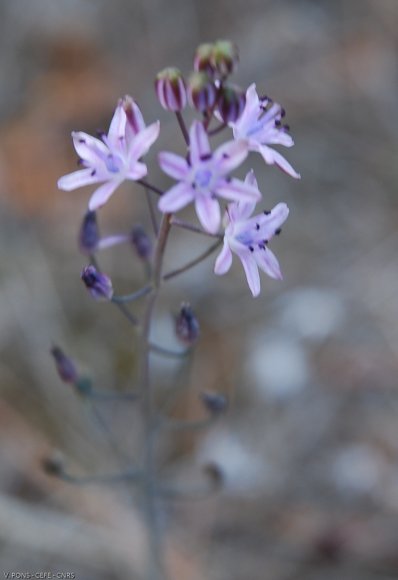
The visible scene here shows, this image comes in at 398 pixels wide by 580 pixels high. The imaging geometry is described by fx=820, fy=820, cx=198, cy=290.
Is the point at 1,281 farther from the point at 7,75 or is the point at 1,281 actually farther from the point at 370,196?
the point at 370,196

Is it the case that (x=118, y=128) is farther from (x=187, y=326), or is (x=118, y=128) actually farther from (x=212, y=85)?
(x=187, y=326)

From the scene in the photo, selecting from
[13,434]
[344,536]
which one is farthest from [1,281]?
[344,536]

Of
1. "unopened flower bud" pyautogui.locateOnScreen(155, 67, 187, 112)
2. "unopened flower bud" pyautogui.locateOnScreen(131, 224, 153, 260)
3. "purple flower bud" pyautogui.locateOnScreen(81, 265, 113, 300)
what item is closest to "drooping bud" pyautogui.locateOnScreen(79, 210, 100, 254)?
"unopened flower bud" pyautogui.locateOnScreen(131, 224, 153, 260)

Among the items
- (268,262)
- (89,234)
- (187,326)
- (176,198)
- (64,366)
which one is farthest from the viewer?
(64,366)

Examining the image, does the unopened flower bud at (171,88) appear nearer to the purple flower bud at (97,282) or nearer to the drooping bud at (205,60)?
the drooping bud at (205,60)

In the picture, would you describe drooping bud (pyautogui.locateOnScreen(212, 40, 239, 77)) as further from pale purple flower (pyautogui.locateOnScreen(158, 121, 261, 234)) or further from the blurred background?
the blurred background

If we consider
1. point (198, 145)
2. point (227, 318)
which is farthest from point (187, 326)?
point (227, 318)

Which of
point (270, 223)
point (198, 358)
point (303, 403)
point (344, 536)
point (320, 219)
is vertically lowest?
point (344, 536)
